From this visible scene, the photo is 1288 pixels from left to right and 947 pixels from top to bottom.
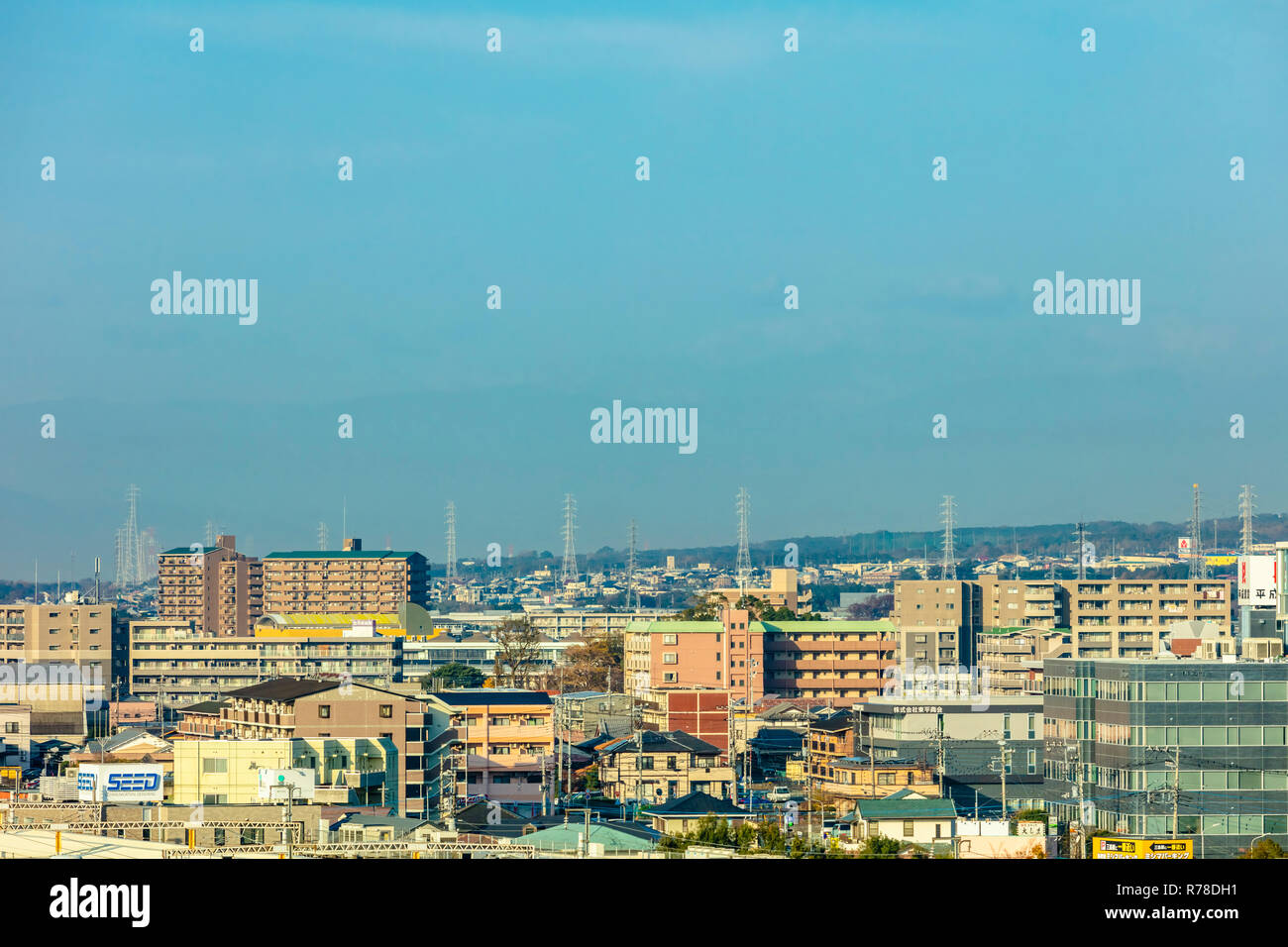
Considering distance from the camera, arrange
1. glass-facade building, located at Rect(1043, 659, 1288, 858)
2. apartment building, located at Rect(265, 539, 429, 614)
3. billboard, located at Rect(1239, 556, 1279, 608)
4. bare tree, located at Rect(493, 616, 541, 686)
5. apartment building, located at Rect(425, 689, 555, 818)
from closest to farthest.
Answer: glass-facade building, located at Rect(1043, 659, 1288, 858), apartment building, located at Rect(425, 689, 555, 818), billboard, located at Rect(1239, 556, 1279, 608), bare tree, located at Rect(493, 616, 541, 686), apartment building, located at Rect(265, 539, 429, 614)

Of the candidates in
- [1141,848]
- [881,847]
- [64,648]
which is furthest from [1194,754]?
[64,648]

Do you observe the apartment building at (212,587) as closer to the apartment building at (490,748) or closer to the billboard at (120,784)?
the apartment building at (490,748)

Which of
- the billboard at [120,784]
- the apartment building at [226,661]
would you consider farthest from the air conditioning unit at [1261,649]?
the apartment building at [226,661]

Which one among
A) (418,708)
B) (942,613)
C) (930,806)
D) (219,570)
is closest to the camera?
(930,806)

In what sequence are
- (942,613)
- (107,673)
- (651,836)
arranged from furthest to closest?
(942,613) → (107,673) → (651,836)

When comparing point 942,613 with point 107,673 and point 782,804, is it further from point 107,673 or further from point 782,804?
point 782,804

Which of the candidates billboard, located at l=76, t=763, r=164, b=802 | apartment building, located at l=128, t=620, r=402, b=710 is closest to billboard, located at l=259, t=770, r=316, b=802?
billboard, located at l=76, t=763, r=164, b=802

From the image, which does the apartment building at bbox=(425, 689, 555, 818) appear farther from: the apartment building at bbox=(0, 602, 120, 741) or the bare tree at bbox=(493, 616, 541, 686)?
the apartment building at bbox=(0, 602, 120, 741)
